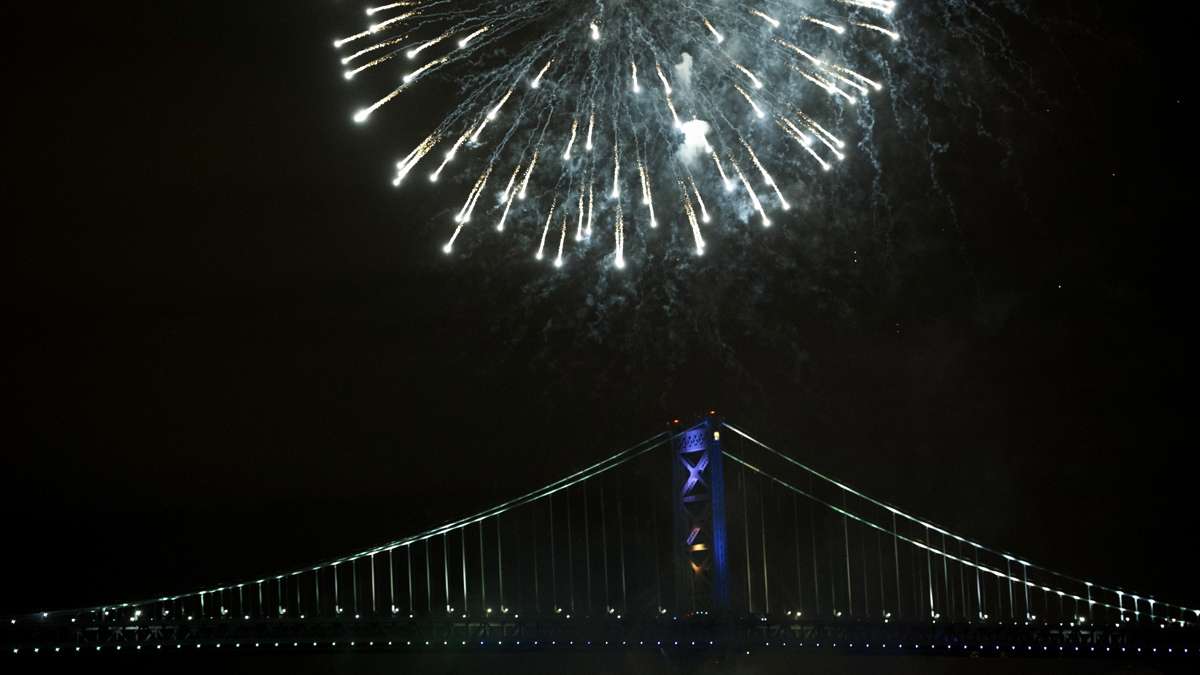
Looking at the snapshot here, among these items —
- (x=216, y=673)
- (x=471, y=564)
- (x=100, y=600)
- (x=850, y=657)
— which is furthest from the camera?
(x=471, y=564)

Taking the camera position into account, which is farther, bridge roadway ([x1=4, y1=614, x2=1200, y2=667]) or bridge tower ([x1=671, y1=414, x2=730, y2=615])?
bridge tower ([x1=671, y1=414, x2=730, y2=615])

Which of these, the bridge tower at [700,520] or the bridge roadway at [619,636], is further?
the bridge tower at [700,520]

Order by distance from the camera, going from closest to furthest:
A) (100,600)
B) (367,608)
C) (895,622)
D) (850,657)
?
1. (895,622)
2. (850,657)
3. (100,600)
4. (367,608)

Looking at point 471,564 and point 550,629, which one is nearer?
point 550,629

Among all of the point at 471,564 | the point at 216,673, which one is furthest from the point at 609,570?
the point at 216,673

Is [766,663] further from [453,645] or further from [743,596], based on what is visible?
[453,645]

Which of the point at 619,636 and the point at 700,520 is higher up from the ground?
the point at 700,520

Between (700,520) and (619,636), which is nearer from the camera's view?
(619,636)

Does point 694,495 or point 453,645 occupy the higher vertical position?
point 694,495
